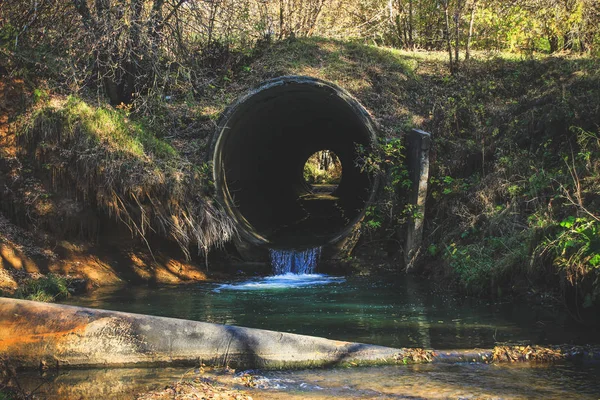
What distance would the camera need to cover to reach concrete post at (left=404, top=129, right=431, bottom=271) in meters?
11.2

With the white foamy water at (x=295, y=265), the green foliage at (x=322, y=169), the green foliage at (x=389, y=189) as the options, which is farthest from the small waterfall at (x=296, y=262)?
the green foliage at (x=322, y=169)

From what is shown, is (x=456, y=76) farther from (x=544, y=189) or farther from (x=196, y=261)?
(x=196, y=261)

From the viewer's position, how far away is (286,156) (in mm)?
18125

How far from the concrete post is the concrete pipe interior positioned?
885 millimetres

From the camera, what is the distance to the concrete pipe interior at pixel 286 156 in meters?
12.1

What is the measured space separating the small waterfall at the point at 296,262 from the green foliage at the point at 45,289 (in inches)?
159

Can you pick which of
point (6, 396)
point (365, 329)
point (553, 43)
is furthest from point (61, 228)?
point (553, 43)

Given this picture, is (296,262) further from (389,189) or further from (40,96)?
(40,96)

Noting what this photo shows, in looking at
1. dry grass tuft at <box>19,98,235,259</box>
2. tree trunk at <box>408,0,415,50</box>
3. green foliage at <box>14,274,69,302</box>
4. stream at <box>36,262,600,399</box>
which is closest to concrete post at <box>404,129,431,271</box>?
stream at <box>36,262,600,399</box>

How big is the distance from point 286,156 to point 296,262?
262 inches

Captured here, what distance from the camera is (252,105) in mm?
12633

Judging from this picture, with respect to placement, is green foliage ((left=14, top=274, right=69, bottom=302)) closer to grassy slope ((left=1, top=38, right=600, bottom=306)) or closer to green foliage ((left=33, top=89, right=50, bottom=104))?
grassy slope ((left=1, top=38, right=600, bottom=306))

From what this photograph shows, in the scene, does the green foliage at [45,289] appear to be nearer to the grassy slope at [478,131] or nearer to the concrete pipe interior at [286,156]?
the grassy slope at [478,131]

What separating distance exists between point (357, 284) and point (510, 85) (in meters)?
6.09
